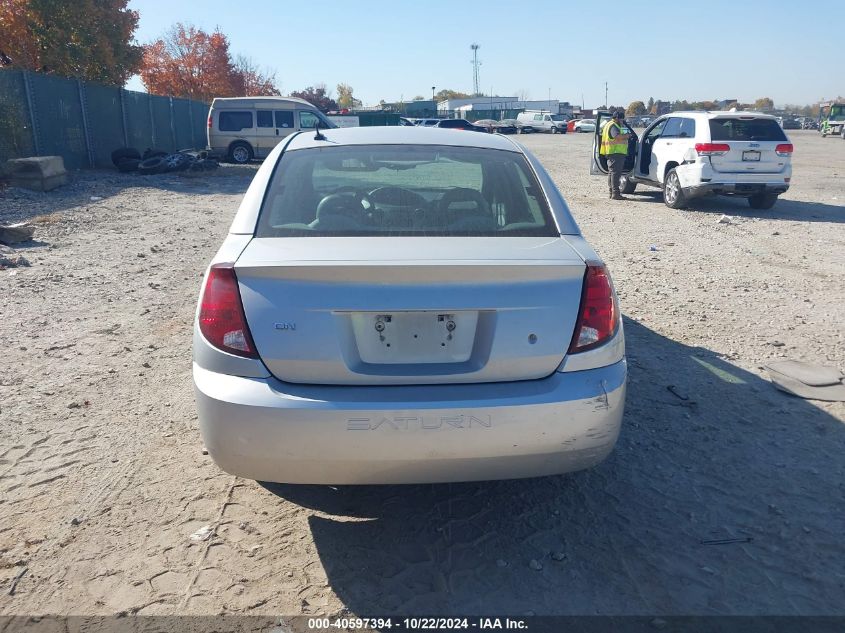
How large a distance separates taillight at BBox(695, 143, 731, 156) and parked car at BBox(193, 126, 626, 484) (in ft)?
36.1

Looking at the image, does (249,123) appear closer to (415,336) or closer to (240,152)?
(240,152)

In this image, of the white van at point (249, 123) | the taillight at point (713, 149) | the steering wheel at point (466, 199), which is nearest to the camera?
the steering wheel at point (466, 199)

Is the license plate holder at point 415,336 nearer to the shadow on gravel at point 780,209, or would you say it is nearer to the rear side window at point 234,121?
the shadow on gravel at point 780,209

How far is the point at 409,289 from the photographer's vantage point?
8.62 feet

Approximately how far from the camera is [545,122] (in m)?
66.4

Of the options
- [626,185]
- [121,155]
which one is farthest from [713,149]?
[121,155]

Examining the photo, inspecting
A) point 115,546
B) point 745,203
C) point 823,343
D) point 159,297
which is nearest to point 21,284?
point 159,297

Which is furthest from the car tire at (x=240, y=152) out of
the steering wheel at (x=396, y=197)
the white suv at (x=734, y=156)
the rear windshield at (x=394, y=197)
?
the steering wheel at (x=396, y=197)

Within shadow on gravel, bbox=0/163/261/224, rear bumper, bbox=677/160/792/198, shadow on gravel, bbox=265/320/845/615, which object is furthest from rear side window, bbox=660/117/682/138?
shadow on gravel, bbox=265/320/845/615

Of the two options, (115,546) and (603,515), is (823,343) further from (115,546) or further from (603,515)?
(115,546)

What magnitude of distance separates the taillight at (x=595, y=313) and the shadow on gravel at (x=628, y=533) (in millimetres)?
925

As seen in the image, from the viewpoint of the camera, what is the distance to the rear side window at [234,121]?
2552cm

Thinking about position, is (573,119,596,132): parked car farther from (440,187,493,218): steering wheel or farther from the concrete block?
(440,187,493,218): steering wheel

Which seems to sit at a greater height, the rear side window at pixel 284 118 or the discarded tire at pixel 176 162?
the rear side window at pixel 284 118
